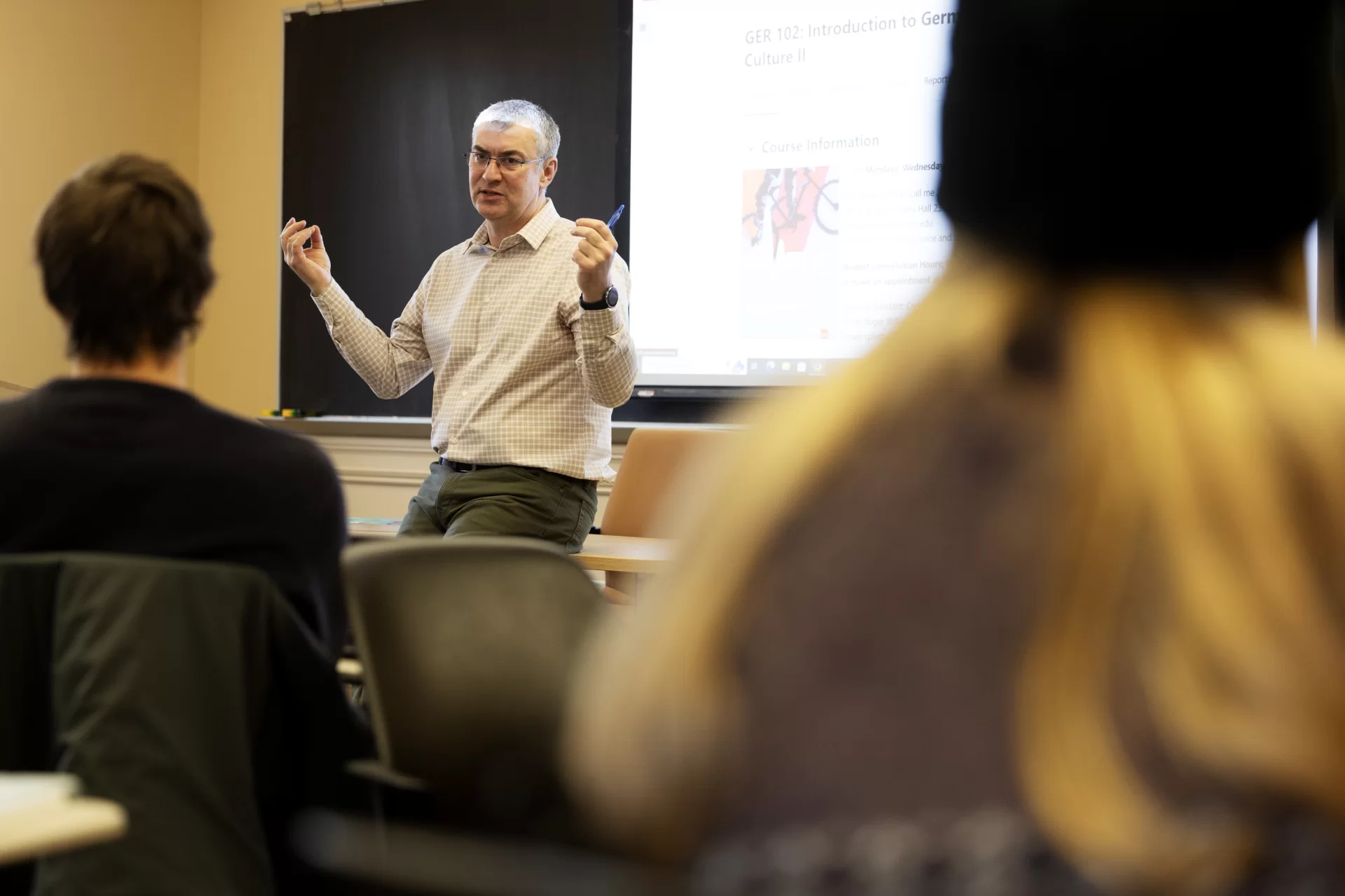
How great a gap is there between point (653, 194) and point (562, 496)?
1.60 metres

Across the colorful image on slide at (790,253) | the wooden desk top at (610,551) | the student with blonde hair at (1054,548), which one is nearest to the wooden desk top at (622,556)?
the wooden desk top at (610,551)

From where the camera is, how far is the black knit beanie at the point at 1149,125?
0.44 m

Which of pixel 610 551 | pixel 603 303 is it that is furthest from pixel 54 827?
pixel 603 303

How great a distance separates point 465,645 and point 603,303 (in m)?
1.98

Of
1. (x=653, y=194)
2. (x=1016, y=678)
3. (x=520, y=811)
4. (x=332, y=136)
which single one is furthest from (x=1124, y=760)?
(x=332, y=136)

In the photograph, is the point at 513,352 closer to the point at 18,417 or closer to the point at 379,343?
the point at 379,343

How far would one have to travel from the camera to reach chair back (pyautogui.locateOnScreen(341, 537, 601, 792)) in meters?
0.78

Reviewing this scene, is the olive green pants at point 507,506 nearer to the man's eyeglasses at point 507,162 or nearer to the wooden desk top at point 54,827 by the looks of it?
the man's eyeglasses at point 507,162

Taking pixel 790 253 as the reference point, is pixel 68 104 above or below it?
above

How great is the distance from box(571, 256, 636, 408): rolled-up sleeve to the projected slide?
104 cm

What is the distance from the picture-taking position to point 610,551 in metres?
2.60

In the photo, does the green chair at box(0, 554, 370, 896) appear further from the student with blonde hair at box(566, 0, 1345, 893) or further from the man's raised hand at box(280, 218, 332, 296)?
the man's raised hand at box(280, 218, 332, 296)

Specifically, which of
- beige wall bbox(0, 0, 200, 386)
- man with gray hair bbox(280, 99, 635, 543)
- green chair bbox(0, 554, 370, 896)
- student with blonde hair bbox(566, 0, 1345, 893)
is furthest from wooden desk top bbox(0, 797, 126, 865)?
beige wall bbox(0, 0, 200, 386)

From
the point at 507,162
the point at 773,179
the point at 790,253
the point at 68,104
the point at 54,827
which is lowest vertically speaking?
the point at 54,827
